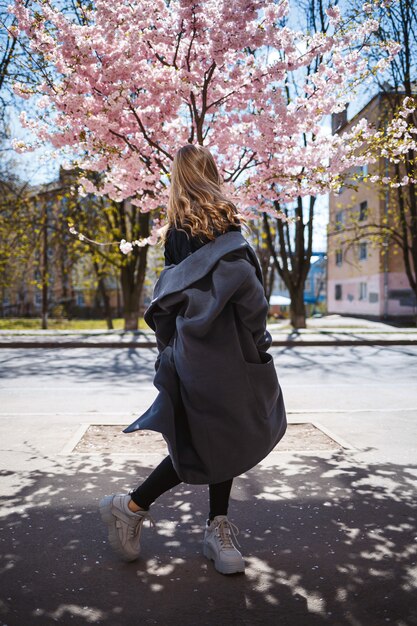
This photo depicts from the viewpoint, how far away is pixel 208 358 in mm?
2889

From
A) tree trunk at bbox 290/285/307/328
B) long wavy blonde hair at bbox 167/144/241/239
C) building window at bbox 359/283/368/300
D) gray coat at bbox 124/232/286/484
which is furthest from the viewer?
building window at bbox 359/283/368/300

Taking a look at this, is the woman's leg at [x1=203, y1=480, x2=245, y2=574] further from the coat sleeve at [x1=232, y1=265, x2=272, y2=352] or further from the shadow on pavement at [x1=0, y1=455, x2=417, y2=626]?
the coat sleeve at [x1=232, y1=265, x2=272, y2=352]

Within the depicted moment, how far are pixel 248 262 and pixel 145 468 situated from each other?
250cm

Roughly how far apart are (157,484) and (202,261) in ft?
3.86

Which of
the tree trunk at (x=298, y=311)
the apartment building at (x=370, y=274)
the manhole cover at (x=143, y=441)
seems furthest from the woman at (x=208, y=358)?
the apartment building at (x=370, y=274)

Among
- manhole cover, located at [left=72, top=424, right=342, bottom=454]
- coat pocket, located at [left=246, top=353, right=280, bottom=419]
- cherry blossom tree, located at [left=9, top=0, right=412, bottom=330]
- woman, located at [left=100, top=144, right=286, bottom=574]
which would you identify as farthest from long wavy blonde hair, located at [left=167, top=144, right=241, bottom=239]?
cherry blossom tree, located at [left=9, top=0, right=412, bottom=330]

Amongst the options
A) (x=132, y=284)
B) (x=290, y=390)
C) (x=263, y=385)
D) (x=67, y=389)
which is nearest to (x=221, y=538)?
(x=263, y=385)

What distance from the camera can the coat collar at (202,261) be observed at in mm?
2920

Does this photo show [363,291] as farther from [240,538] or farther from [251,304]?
[251,304]

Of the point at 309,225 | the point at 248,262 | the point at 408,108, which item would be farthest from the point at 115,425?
the point at 309,225

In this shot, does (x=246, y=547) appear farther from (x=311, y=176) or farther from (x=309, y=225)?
(x=309, y=225)

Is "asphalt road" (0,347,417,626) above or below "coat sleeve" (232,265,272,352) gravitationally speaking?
below

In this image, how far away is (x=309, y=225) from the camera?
24703mm

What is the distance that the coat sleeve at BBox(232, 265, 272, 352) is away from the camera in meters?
2.91
